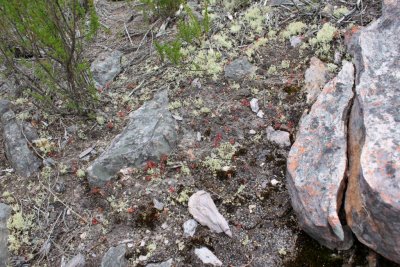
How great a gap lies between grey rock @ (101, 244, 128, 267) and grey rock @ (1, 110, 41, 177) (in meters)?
1.74

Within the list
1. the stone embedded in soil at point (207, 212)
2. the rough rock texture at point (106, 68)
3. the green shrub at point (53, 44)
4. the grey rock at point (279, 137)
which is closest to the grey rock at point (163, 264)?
the stone embedded in soil at point (207, 212)

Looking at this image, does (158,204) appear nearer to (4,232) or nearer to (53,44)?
(4,232)

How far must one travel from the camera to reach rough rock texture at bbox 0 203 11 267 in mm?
4445

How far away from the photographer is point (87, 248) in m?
4.34

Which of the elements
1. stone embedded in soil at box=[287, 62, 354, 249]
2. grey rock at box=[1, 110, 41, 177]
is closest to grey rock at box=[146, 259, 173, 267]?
stone embedded in soil at box=[287, 62, 354, 249]

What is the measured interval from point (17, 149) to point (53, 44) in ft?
5.11

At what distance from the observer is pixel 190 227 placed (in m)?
4.26

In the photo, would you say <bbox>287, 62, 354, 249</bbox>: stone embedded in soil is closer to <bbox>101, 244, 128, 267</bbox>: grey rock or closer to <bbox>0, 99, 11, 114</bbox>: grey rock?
<bbox>101, 244, 128, 267</bbox>: grey rock

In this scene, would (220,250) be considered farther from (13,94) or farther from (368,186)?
(13,94)

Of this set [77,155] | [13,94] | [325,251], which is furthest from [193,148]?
[13,94]

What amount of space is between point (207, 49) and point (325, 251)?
355 cm

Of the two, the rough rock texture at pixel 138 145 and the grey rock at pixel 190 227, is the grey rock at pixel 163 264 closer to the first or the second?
the grey rock at pixel 190 227

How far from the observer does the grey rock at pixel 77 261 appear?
4.21 m

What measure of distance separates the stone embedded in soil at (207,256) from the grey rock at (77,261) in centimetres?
121
